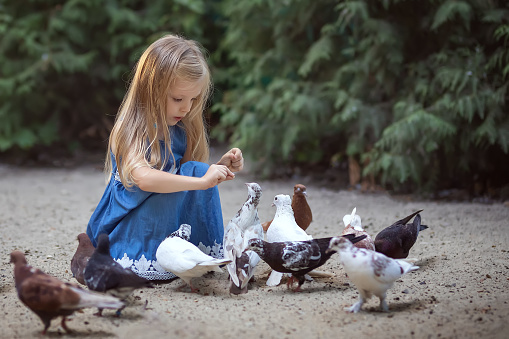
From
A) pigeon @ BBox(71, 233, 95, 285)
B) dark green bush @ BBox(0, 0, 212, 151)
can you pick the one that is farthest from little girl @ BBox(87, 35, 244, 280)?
dark green bush @ BBox(0, 0, 212, 151)

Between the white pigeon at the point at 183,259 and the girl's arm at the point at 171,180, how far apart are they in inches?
11.6

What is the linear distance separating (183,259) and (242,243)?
40 cm

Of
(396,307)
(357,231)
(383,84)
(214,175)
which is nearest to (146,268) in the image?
(214,175)

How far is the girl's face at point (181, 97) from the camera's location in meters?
3.32

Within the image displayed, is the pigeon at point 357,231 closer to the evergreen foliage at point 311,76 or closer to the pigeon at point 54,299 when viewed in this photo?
the pigeon at point 54,299

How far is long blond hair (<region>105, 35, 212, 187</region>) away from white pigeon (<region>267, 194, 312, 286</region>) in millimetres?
778

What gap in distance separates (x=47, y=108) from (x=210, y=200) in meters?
6.24

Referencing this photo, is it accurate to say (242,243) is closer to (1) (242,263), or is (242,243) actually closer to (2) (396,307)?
(1) (242,263)

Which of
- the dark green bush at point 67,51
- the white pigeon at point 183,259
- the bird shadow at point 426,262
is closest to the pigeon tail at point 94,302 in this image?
the white pigeon at point 183,259

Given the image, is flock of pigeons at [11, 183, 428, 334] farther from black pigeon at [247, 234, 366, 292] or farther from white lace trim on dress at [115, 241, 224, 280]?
white lace trim on dress at [115, 241, 224, 280]

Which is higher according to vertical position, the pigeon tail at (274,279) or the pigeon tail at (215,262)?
the pigeon tail at (215,262)

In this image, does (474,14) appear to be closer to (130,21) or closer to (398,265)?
(398,265)

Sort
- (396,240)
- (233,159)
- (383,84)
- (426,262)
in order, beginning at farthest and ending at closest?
(383,84) → (426,262) → (233,159) → (396,240)

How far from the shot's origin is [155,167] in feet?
11.0
